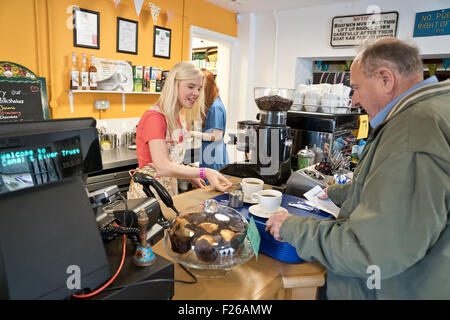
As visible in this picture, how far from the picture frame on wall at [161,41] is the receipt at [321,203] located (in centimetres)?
302

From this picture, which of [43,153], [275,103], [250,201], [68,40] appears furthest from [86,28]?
[43,153]

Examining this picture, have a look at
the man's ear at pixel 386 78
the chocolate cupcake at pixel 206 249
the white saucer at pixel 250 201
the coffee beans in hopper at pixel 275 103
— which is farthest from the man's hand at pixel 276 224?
the coffee beans in hopper at pixel 275 103

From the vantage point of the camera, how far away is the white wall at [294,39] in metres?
3.60

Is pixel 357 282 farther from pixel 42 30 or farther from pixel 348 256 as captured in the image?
pixel 42 30

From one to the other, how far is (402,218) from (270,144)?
128 centimetres

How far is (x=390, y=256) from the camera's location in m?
0.79

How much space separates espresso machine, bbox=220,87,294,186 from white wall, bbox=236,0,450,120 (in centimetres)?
244

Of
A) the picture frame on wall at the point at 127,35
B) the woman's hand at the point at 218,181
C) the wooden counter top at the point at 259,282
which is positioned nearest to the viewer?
the wooden counter top at the point at 259,282

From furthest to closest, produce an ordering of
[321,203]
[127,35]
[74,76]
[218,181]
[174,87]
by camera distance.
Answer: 1. [127,35]
2. [74,76]
3. [174,87]
4. [218,181]
5. [321,203]

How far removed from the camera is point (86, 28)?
10.1 feet

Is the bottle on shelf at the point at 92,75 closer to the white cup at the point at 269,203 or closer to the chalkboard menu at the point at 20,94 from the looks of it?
the chalkboard menu at the point at 20,94

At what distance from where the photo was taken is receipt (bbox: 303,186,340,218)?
1321 mm

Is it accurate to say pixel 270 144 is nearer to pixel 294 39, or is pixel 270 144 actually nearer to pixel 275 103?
pixel 275 103

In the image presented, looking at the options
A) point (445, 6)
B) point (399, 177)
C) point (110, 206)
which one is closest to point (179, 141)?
point (110, 206)
